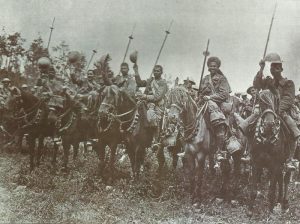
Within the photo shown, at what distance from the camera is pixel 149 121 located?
34.0ft

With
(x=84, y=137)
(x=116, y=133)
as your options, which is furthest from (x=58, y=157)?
(x=116, y=133)

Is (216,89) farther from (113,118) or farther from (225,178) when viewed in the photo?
(113,118)

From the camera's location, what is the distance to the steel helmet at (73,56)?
1114 cm

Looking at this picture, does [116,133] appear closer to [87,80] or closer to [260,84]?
[87,80]

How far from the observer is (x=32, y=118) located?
422 inches

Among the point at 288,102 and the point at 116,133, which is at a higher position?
the point at 288,102

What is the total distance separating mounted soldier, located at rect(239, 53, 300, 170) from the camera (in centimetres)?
905

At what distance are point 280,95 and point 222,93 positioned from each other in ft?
3.79

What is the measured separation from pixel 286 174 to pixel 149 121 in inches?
122

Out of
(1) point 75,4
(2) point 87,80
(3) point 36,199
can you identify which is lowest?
(3) point 36,199

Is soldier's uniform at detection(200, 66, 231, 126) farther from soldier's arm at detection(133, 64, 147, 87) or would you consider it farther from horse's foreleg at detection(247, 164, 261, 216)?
soldier's arm at detection(133, 64, 147, 87)

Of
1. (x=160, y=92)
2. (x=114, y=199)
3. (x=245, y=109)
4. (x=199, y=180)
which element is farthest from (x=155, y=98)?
(x=245, y=109)

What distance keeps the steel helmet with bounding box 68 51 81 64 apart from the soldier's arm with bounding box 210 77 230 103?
11.9 ft

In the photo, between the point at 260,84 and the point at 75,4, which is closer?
the point at 260,84
